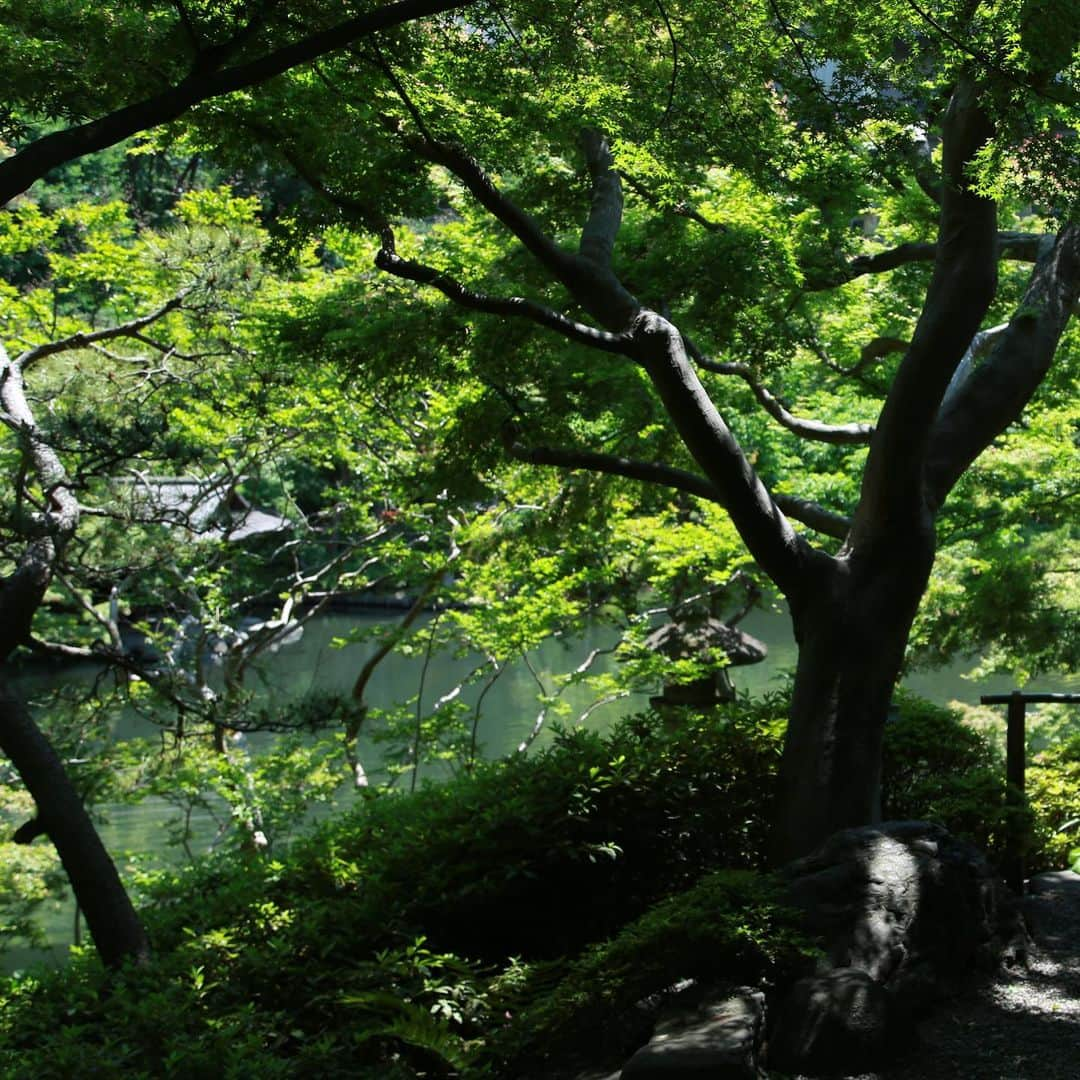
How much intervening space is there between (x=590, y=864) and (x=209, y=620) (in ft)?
20.6

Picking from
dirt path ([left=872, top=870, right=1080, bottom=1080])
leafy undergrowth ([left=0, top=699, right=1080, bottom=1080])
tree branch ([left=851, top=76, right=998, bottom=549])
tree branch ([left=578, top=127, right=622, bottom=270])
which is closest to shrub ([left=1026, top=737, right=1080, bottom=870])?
leafy undergrowth ([left=0, top=699, right=1080, bottom=1080])

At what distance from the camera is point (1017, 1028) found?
405 cm

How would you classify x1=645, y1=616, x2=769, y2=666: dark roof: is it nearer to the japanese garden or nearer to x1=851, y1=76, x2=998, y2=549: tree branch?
the japanese garden

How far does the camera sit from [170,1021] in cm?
388

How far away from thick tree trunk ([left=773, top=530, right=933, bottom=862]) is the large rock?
490 mm

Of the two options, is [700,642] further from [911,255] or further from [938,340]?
[938,340]

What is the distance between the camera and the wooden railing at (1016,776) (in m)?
5.62

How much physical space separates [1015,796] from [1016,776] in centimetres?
23

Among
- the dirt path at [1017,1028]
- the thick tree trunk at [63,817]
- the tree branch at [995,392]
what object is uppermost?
the tree branch at [995,392]

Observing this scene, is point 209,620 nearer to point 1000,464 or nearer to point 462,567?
point 462,567

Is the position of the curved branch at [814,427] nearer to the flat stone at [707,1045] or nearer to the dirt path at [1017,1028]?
the dirt path at [1017,1028]

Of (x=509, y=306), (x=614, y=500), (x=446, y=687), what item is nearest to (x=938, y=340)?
(x=509, y=306)

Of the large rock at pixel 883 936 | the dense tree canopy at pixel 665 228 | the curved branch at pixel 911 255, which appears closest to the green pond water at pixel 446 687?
the dense tree canopy at pixel 665 228

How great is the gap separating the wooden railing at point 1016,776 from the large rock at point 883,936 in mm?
689
